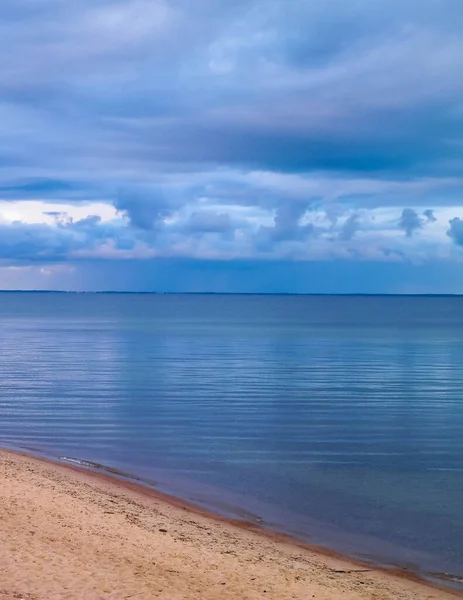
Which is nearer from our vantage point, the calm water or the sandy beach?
the sandy beach

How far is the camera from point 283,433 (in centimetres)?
2923

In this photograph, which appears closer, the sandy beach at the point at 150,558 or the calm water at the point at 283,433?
the sandy beach at the point at 150,558

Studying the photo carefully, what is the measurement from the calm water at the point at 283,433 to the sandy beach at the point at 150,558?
4.89ft

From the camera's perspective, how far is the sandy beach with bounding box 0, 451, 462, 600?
39.7 ft

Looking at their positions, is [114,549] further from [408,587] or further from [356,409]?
[356,409]

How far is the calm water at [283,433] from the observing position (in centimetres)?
1842

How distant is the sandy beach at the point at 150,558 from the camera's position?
476 inches

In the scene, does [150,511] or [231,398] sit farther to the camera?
[231,398]

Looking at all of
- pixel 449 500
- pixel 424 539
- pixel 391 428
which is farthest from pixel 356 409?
pixel 424 539

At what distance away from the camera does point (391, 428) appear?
30.7 meters

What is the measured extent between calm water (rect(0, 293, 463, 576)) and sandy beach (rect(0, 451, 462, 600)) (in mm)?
1490

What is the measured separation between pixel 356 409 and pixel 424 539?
18.3 meters

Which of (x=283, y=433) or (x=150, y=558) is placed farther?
(x=283, y=433)

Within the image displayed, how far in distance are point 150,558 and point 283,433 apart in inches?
629
